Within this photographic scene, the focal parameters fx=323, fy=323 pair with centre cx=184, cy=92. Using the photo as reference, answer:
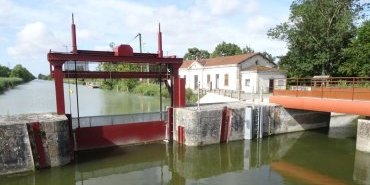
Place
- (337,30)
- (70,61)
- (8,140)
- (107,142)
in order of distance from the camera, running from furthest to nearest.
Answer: (337,30)
(107,142)
(70,61)
(8,140)

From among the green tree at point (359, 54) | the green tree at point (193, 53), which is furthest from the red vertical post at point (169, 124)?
the green tree at point (193, 53)

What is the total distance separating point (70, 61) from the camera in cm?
1485

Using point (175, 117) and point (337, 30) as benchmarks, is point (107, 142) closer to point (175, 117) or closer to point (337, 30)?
point (175, 117)

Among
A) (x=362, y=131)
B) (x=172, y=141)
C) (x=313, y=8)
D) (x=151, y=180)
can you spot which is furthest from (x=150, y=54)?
(x=313, y=8)

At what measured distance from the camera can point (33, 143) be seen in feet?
40.8

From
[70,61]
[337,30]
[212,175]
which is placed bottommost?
[212,175]

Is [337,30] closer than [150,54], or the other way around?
[150,54]

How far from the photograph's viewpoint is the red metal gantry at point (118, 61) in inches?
557

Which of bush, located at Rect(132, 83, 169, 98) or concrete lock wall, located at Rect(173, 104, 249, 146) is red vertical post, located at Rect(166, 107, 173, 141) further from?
bush, located at Rect(132, 83, 169, 98)

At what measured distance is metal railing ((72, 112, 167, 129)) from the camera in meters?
15.7

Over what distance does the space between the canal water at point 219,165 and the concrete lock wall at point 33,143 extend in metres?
0.39

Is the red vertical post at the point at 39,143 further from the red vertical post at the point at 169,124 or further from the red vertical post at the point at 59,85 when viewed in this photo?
the red vertical post at the point at 169,124

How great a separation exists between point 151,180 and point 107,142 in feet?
14.3

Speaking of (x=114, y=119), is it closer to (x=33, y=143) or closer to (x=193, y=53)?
(x=33, y=143)
